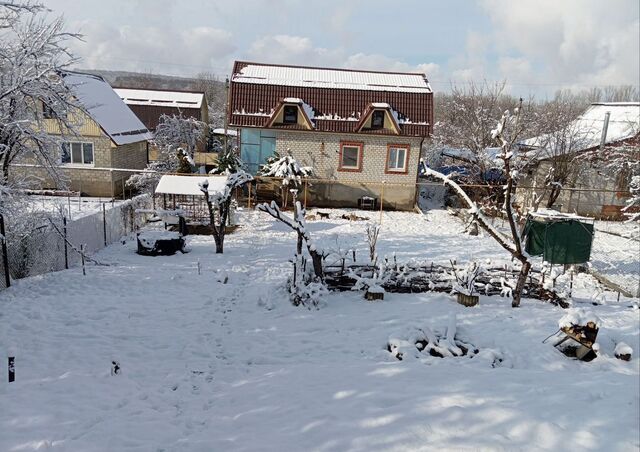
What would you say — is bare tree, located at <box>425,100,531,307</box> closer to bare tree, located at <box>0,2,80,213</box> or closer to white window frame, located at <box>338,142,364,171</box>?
bare tree, located at <box>0,2,80,213</box>

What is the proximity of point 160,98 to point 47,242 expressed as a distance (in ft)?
129

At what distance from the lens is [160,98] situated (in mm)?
46812

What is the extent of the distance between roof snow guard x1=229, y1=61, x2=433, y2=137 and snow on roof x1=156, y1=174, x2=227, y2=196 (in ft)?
22.6

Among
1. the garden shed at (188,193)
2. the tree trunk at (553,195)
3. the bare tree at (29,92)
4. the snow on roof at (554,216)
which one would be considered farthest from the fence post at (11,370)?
the tree trunk at (553,195)

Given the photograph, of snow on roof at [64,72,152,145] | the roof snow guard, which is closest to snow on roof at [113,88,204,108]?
snow on roof at [64,72,152,145]

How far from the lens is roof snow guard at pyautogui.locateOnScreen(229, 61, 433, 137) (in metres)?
23.3

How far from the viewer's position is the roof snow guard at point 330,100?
919 inches

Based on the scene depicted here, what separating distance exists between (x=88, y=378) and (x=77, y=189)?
2040 centimetres

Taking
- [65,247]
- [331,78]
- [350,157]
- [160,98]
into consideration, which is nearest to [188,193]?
[65,247]

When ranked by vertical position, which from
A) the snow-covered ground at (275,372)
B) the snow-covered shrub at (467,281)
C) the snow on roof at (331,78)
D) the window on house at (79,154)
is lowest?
the snow-covered ground at (275,372)

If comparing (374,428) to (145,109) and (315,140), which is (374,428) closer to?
(315,140)

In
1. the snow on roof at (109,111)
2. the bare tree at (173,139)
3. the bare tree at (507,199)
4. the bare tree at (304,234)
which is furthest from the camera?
the bare tree at (173,139)

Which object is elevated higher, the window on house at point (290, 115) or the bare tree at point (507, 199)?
the window on house at point (290, 115)

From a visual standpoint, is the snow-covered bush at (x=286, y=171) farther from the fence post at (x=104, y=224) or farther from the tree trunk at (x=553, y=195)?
the tree trunk at (x=553, y=195)
